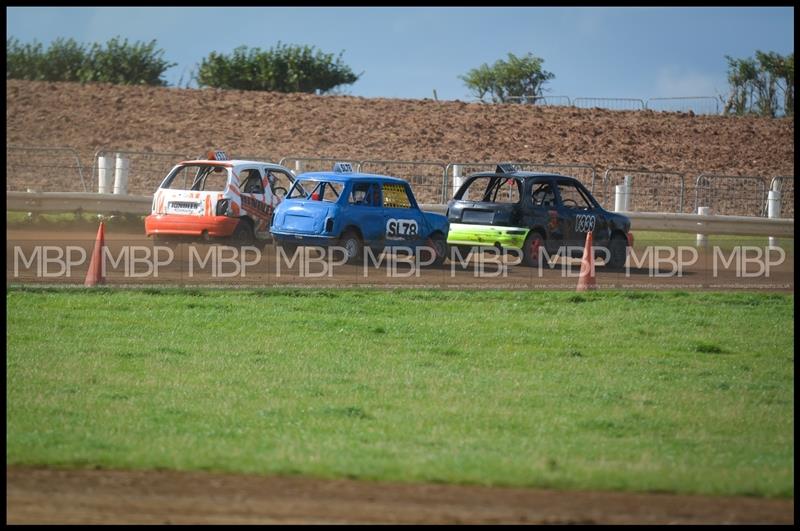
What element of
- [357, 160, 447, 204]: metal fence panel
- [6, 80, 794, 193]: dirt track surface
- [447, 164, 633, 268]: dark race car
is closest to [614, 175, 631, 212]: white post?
[357, 160, 447, 204]: metal fence panel

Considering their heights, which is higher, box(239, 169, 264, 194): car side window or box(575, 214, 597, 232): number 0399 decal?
box(239, 169, 264, 194): car side window

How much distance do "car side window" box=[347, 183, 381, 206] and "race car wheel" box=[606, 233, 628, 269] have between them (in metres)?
4.23

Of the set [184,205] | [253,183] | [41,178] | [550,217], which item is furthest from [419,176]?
[184,205]

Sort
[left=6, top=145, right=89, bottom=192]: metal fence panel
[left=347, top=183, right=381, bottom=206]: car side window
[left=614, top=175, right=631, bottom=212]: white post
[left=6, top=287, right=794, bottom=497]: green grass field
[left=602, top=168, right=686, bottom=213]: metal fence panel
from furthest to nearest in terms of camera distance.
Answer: [left=602, top=168, right=686, bottom=213]: metal fence panel
[left=6, top=145, right=89, bottom=192]: metal fence panel
[left=614, top=175, right=631, bottom=212]: white post
[left=347, top=183, right=381, bottom=206]: car side window
[left=6, top=287, right=794, bottom=497]: green grass field

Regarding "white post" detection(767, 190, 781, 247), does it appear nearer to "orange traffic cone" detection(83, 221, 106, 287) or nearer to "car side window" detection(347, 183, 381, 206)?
"car side window" detection(347, 183, 381, 206)

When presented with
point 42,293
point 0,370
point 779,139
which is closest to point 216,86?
point 779,139

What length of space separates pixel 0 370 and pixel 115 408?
75.1 inches

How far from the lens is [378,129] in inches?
1578

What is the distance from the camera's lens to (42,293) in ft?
52.1

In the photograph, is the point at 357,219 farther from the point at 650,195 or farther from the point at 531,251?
the point at 650,195

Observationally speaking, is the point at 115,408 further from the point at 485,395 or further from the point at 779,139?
the point at 779,139

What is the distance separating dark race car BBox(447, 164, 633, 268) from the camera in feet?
66.1

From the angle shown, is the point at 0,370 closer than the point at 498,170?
Yes

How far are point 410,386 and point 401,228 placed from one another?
31.5 feet
